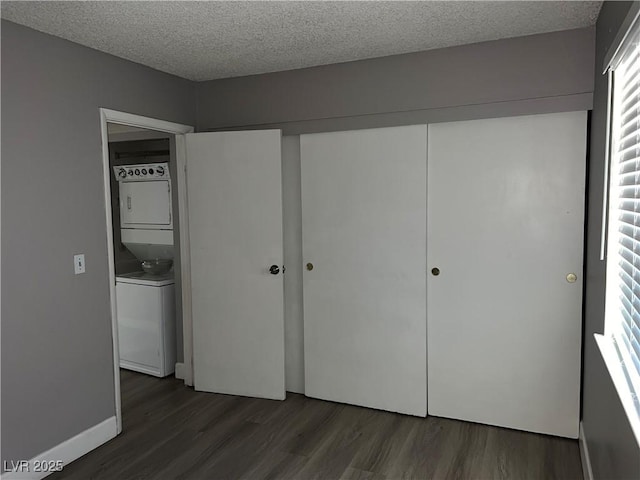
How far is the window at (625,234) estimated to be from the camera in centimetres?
150

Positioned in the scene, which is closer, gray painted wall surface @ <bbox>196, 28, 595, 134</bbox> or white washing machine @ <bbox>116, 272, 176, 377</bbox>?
gray painted wall surface @ <bbox>196, 28, 595, 134</bbox>

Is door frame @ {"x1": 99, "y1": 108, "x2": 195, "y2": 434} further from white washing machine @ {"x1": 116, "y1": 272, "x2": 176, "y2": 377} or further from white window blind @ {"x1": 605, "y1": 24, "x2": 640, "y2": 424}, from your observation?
white window blind @ {"x1": 605, "y1": 24, "x2": 640, "y2": 424}

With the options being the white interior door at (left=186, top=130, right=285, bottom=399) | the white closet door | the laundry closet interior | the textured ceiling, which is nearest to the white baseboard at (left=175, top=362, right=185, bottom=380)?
the laundry closet interior

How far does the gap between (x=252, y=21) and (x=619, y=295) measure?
2.11 m

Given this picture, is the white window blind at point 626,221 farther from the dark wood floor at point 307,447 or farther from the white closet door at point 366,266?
the white closet door at point 366,266

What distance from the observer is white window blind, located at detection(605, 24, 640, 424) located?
1.51 m

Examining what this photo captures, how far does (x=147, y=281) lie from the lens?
3793 millimetres

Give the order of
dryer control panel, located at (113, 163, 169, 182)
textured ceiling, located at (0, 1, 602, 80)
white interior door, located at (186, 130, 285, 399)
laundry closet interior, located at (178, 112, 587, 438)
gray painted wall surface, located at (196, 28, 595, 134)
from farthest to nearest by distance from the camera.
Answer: dryer control panel, located at (113, 163, 169, 182) < white interior door, located at (186, 130, 285, 399) < laundry closet interior, located at (178, 112, 587, 438) < gray painted wall surface, located at (196, 28, 595, 134) < textured ceiling, located at (0, 1, 602, 80)

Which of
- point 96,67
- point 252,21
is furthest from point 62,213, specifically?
point 252,21

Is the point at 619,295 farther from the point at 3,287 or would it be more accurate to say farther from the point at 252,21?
the point at 3,287

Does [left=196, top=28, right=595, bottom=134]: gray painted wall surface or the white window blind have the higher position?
[left=196, top=28, right=595, bottom=134]: gray painted wall surface

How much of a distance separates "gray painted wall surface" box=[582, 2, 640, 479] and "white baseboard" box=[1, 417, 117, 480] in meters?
2.61

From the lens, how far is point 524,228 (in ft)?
8.82

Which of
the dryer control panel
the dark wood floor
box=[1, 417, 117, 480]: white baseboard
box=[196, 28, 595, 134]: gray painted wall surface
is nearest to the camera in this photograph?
box=[1, 417, 117, 480]: white baseboard
